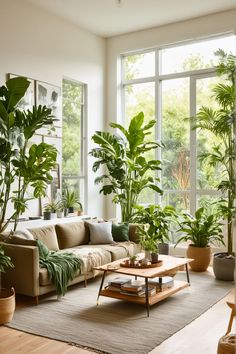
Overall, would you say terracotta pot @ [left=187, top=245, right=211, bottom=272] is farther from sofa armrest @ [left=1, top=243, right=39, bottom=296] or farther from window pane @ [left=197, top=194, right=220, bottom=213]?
sofa armrest @ [left=1, top=243, right=39, bottom=296]

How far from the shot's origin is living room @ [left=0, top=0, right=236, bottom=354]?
608 cm

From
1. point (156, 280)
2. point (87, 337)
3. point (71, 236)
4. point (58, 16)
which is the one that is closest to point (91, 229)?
point (71, 236)

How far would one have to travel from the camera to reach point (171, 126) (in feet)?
23.6

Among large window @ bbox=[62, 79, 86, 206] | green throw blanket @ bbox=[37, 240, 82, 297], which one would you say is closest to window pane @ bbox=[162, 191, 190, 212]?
large window @ bbox=[62, 79, 86, 206]

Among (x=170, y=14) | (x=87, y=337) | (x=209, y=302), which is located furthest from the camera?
(x=170, y=14)

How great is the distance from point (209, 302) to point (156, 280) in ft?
2.02

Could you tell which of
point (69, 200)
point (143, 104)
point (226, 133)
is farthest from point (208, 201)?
point (69, 200)

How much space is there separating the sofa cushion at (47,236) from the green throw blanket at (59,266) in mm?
461

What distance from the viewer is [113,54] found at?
762 cm

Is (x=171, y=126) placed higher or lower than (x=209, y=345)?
higher

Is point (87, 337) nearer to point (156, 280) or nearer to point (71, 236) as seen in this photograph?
point (156, 280)

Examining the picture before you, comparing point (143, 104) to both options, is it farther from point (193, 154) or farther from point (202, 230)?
point (202, 230)

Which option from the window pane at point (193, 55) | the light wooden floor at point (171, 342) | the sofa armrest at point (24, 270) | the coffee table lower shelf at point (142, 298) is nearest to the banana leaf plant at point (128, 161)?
the window pane at point (193, 55)

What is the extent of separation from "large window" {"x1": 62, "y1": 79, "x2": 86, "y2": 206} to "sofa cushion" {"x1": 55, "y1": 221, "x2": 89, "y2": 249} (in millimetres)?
1048
